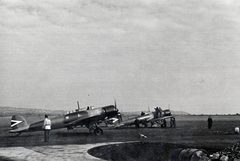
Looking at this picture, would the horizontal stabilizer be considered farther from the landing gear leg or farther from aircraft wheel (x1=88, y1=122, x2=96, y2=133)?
the landing gear leg

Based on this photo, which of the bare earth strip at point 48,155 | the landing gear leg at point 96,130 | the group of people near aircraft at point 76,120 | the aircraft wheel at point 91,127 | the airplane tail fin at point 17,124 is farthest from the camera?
the aircraft wheel at point 91,127

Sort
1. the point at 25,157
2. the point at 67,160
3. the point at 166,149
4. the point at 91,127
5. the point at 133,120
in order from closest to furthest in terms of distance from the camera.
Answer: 1. the point at 67,160
2. the point at 25,157
3. the point at 166,149
4. the point at 91,127
5. the point at 133,120

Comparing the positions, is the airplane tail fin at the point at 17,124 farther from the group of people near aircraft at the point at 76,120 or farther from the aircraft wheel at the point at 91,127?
the aircraft wheel at the point at 91,127

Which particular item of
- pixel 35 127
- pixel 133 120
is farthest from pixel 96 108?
pixel 133 120

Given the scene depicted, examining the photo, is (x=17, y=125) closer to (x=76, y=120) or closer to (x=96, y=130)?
(x=76, y=120)

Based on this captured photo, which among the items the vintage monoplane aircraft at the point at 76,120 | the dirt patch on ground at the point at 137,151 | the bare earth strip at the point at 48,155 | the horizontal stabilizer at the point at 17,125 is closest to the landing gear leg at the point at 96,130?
the vintage monoplane aircraft at the point at 76,120

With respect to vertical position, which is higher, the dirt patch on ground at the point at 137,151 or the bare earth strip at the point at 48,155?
the bare earth strip at the point at 48,155

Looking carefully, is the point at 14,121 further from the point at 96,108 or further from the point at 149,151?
the point at 149,151

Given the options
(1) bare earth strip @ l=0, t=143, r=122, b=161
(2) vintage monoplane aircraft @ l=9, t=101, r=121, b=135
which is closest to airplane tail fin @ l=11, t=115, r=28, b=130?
(2) vintage monoplane aircraft @ l=9, t=101, r=121, b=135
